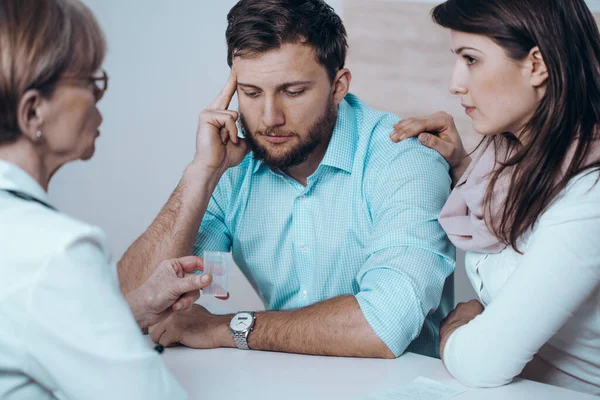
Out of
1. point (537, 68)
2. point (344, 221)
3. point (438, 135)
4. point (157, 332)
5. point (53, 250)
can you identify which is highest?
point (537, 68)

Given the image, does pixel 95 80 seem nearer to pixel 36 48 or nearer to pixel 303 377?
pixel 36 48

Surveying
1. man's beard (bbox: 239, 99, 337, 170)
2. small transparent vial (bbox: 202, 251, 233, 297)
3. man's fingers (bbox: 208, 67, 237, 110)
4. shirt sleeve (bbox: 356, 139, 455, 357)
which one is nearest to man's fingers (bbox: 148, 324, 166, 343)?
small transparent vial (bbox: 202, 251, 233, 297)

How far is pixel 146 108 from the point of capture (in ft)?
10.7

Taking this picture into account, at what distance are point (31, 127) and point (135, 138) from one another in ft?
7.80

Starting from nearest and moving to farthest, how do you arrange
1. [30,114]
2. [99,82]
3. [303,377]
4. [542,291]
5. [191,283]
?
[30,114], [99,82], [542,291], [303,377], [191,283]

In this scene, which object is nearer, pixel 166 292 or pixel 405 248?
pixel 166 292

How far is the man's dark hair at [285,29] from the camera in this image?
1.94 metres

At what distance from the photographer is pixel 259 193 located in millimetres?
2096

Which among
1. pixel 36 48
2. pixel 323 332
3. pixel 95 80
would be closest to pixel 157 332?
pixel 323 332

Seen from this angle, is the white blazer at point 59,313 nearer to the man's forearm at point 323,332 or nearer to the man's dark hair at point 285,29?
the man's forearm at point 323,332

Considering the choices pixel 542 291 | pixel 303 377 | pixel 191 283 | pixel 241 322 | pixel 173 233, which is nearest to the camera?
pixel 542 291

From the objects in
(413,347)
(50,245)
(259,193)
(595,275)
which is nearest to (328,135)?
(259,193)

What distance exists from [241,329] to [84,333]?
802 millimetres

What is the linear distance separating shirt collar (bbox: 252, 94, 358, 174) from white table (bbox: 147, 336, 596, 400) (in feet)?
2.05
